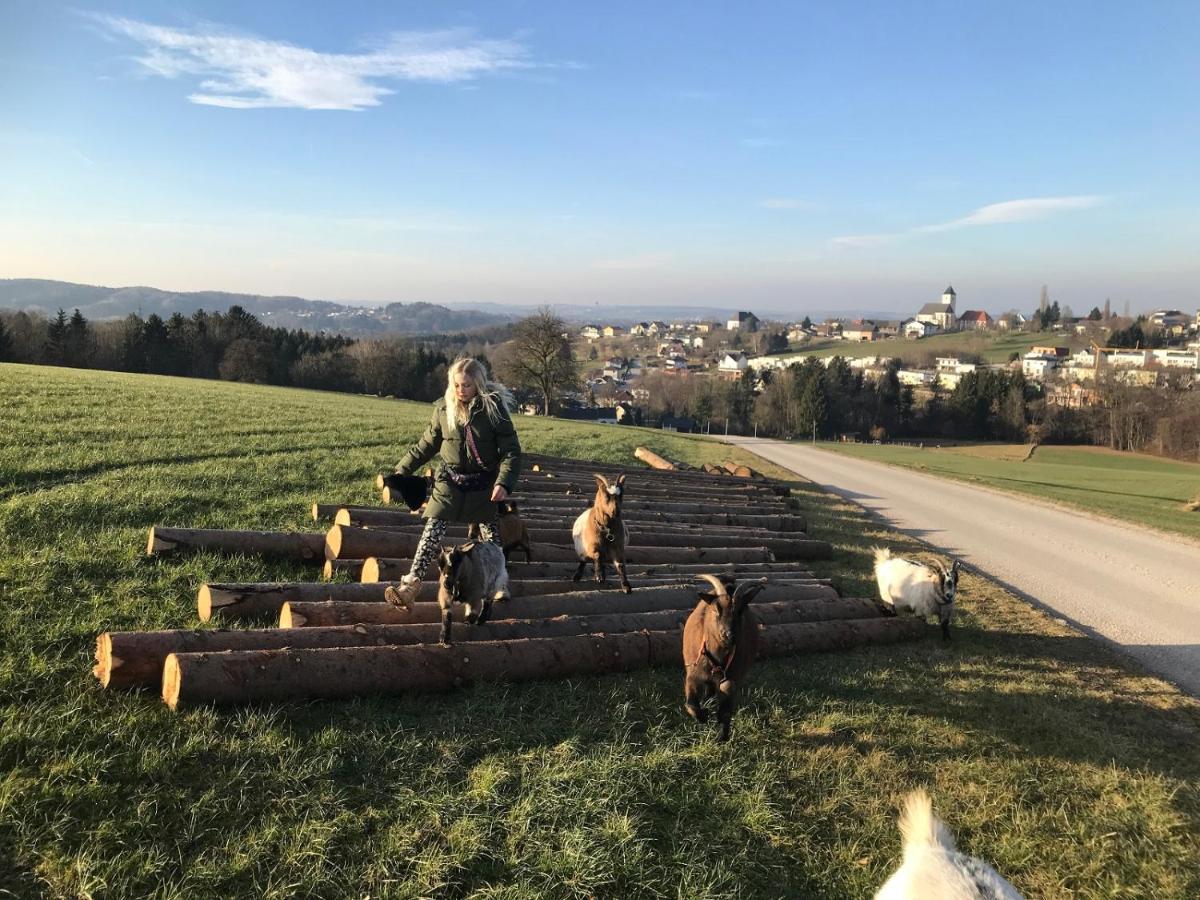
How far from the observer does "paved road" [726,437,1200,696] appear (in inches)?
407

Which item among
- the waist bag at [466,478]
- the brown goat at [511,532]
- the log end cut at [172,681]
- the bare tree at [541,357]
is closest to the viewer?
the log end cut at [172,681]

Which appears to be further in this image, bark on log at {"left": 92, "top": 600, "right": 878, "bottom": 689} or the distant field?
the distant field

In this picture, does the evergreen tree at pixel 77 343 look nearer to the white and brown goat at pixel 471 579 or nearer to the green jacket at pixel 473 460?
the green jacket at pixel 473 460

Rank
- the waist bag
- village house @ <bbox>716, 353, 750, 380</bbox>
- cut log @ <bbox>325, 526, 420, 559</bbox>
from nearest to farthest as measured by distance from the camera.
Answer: the waist bag
cut log @ <bbox>325, 526, 420, 559</bbox>
village house @ <bbox>716, 353, 750, 380</bbox>

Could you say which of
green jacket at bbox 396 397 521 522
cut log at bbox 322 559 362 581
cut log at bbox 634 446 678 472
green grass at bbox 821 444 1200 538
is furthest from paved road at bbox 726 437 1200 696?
cut log at bbox 322 559 362 581

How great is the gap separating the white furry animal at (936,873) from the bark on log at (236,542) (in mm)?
7391

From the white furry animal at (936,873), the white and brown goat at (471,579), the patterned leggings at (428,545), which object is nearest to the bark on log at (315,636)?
the white and brown goat at (471,579)

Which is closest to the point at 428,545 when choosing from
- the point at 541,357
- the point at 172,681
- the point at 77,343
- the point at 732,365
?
the point at 172,681

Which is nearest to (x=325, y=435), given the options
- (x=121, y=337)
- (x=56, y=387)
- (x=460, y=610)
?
(x=56, y=387)

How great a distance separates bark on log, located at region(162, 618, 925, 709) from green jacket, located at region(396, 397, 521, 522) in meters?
1.53

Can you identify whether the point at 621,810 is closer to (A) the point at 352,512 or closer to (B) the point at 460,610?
(B) the point at 460,610

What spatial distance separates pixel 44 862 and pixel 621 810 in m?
3.39

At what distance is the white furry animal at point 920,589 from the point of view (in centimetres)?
913

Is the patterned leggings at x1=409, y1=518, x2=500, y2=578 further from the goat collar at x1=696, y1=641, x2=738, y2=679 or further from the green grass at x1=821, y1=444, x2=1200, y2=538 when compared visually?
the green grass at x1=821, y1=444, x2=1200, y2=538
